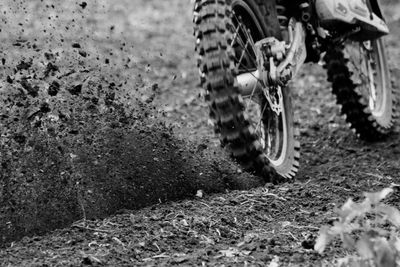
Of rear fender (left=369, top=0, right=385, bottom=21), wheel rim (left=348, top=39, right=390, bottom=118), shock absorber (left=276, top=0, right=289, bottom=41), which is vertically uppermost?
rear fender (left=369, top=0, right=385, bottom=21)

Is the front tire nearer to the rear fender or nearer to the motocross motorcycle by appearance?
the motocross motorcycle

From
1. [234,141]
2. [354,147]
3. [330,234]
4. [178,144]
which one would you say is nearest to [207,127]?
[354,147]

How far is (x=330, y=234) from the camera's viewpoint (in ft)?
9.27

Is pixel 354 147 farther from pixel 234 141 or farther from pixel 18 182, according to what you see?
pixel 18 182

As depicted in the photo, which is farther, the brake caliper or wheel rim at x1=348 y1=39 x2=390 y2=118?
wheel rim at x1=348 y1=39 x2=390 y2=118

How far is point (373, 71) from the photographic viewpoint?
6.96m

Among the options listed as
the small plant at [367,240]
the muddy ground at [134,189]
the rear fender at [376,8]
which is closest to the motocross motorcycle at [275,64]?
the rear fender at [376,8]

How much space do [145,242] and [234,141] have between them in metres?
1.12

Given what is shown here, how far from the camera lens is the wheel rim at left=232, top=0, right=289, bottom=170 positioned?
16.1 ft

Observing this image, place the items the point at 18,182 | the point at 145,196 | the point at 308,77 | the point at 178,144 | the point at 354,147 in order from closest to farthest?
1. the point at 18,182
2. the point at 145,196
3. the point at 178,144
4. the point at 354,147
5. the point at 308,77

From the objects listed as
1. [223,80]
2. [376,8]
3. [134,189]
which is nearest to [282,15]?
[223,80]

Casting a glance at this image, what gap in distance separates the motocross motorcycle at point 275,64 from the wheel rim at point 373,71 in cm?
2

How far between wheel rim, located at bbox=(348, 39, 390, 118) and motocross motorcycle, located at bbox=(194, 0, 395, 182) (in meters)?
0.02

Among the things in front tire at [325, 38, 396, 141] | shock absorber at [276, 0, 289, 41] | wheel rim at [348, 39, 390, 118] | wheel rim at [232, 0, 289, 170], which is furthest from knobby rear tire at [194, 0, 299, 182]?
wheel rim at [348, 39, 390, 118]
